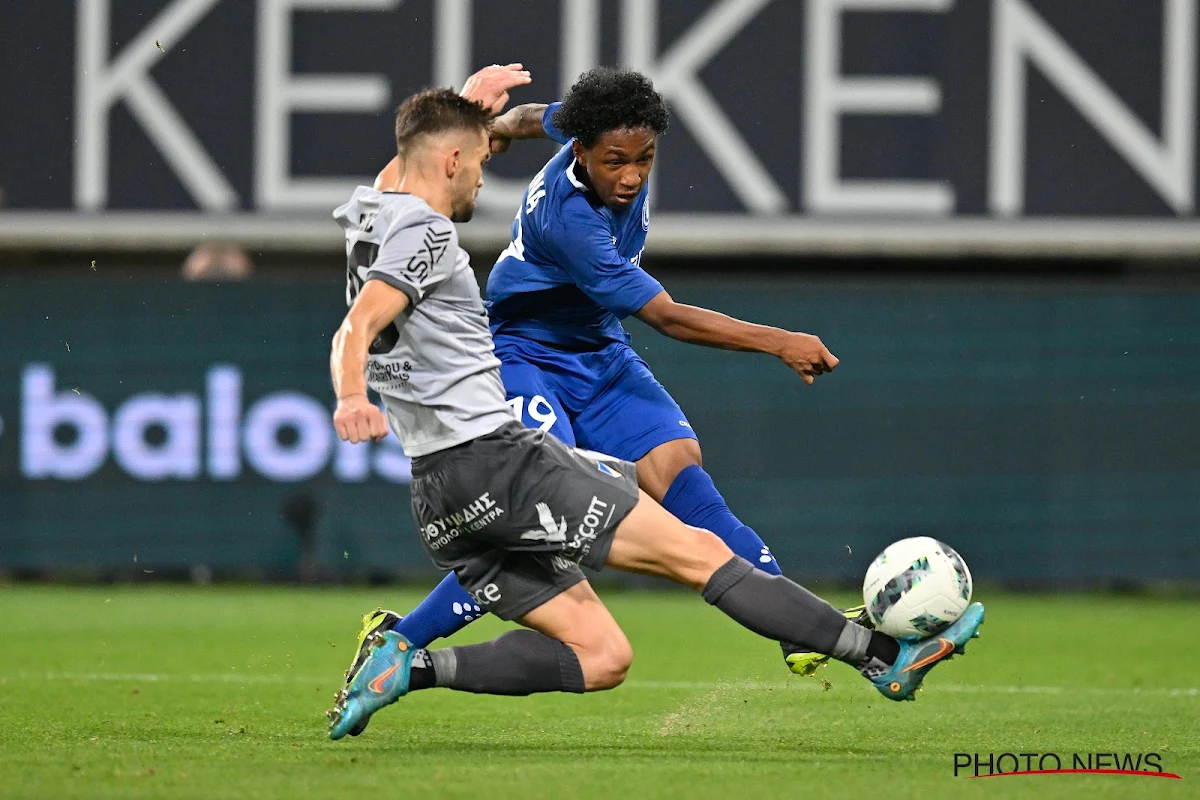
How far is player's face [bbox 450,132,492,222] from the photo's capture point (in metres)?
4.87

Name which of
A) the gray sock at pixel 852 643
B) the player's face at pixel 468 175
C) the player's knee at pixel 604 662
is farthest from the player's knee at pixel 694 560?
the player's face at pixel 468 175

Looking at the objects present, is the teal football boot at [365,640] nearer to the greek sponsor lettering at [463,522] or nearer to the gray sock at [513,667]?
the gray sock at [513,667]

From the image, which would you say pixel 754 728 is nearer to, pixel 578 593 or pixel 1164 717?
pixel 578 593

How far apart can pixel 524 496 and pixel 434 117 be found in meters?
1.08

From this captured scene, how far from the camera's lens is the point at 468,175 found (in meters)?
4.89

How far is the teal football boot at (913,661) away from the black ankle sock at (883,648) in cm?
1

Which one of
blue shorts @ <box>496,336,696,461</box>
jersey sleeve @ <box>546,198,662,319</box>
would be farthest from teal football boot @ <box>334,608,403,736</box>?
jersey sleeve @ <box>546,198,662,319</box>

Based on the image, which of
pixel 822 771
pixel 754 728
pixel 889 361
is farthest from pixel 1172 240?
pixel 822 771

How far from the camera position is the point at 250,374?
10.8 m

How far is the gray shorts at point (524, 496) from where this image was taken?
4.76m

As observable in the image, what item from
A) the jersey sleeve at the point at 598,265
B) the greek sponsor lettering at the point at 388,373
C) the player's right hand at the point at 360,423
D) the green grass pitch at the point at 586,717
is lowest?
the green grass pitch at the point at 586,717

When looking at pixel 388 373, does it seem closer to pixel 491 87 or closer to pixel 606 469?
pixel 606 469

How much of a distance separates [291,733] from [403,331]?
1421mm

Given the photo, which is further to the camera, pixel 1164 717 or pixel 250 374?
pixel 250 374
